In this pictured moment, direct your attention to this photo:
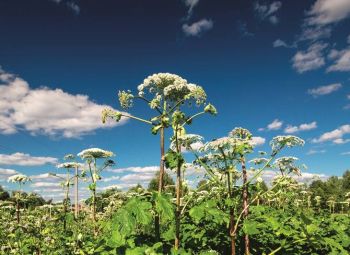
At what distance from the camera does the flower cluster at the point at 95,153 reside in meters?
11.2

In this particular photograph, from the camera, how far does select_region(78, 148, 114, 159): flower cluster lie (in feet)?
36.8

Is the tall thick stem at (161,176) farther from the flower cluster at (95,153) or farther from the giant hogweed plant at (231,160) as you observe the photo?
the flower cluster at (95,153)

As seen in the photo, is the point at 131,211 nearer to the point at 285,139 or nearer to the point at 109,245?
the point at 109,245

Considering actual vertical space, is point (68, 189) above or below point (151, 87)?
below

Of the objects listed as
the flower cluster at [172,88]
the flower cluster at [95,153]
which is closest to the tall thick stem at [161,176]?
the flower cluster at [172,88]

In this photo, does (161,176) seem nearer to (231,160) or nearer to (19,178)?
(231,160)

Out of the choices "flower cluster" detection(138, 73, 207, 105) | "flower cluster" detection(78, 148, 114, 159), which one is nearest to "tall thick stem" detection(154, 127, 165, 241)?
"flower cluster" detection(138, 73, 207, 105)

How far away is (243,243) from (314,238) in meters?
1.63

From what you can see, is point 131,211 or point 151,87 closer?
point 131,211

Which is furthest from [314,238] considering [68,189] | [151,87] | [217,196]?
[68,189]

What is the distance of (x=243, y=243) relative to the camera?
7660 mm

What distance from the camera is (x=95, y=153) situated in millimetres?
11336

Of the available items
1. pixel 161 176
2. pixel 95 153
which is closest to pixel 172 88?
pixel 161 176

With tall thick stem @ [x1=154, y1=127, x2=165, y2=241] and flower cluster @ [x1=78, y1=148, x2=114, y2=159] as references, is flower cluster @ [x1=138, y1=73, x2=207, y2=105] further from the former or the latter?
flower cluster @ [x1=78, y1=148, x2=114, y2=159]
